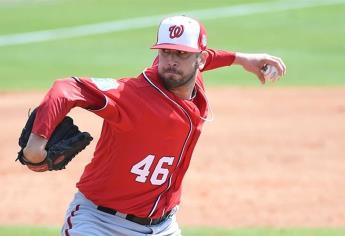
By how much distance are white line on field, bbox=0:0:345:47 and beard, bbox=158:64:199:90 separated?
1484cm

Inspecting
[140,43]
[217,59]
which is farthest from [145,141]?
[140,43]

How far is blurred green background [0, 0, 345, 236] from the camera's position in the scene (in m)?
17.2

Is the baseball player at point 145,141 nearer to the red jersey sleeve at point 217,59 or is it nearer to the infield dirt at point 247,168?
the red jersey sleeve at point 217,59

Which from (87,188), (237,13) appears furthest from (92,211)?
(237,13)

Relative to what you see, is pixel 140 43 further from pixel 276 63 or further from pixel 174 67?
pixel 174 67

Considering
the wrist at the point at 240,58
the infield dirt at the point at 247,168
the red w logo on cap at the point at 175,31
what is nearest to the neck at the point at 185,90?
the red w logo on cap at the point at 175,31

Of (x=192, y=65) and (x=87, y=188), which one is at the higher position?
(x=192, y=65)

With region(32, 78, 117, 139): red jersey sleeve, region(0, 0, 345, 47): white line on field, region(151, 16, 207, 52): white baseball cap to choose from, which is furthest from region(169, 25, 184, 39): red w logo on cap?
region(0, 0, 345, 47): white line on field

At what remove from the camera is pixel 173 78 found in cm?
562

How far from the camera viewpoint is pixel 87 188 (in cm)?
586

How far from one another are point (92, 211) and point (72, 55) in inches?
527

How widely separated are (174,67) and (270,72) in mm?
1304

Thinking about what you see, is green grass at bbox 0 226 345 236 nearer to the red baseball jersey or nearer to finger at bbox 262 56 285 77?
finger at bbox 262 56 285 77

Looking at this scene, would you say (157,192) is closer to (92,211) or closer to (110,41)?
(92,211)
